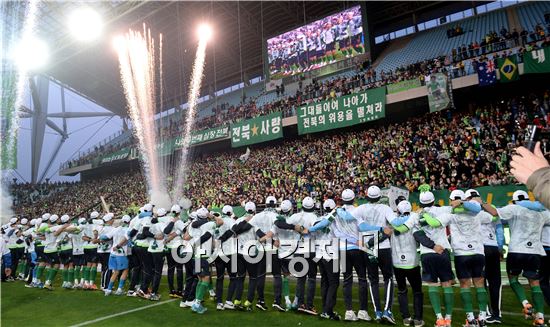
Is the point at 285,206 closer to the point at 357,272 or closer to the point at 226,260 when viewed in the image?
the point at 226,260

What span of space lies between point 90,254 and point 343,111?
16.9m

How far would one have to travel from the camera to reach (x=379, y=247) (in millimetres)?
7352

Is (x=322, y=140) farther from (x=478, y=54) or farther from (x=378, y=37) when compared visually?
(x=378, y=37)

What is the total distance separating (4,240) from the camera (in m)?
15.0

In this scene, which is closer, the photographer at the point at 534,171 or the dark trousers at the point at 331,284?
the photographer at the point at 534,171

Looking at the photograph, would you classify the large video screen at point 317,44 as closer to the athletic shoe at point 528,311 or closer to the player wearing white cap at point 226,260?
the player wearing white cap at point 226,260

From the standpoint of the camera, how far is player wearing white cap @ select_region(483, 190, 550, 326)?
6.62m

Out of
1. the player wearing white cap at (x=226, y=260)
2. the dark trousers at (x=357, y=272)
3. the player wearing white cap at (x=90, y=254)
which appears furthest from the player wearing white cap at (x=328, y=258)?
the player wearing white cap at (x=90, y=254)

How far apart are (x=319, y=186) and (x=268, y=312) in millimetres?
13712

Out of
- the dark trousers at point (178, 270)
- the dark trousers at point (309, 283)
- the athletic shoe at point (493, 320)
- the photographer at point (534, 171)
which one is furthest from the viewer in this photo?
the dark trousers at point (178, 270)

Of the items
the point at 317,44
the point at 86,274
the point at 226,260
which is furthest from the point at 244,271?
the point at 317,44

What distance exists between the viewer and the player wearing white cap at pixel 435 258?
249 inches

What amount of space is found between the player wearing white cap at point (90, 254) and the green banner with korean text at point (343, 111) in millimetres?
16000

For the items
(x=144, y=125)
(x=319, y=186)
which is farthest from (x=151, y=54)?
(x=319, y=186)
